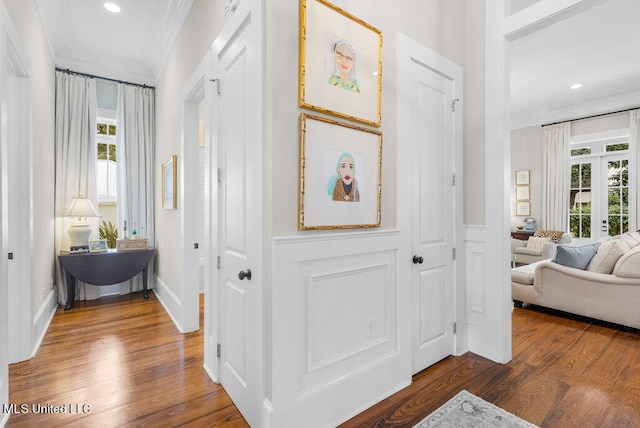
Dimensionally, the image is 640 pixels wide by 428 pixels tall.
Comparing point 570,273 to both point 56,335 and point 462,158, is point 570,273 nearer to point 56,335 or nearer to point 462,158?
point 462,158

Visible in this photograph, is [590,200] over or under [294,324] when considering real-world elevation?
Answer: over

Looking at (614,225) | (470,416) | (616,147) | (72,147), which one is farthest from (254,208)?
(616,147)

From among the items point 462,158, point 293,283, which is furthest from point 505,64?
point 293,283

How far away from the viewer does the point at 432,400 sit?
1865 mm

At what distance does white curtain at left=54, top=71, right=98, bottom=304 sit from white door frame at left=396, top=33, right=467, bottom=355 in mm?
3995

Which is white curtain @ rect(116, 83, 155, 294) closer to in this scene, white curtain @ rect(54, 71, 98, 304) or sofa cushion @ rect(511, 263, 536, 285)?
white curtain @ rect(54, 71, 98, 304)

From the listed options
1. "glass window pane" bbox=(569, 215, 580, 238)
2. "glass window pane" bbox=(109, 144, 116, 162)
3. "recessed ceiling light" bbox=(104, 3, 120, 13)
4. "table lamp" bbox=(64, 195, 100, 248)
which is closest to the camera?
"recessed ceiling light" bbox=(104, 3, 120, 13)

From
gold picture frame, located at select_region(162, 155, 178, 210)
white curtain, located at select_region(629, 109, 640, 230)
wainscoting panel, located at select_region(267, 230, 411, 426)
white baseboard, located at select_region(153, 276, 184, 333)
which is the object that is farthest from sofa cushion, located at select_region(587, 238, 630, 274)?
gold picture frame, located at select_region(162, 155, 178, 210)

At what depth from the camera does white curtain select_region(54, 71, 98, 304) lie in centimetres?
379

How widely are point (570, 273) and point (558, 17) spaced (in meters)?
2.46

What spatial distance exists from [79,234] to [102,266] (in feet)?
1.66

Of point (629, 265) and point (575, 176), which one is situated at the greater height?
point (575, 176)

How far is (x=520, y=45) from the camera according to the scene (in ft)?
12.5

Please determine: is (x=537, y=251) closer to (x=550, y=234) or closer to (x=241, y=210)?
(x=550, y=234)
